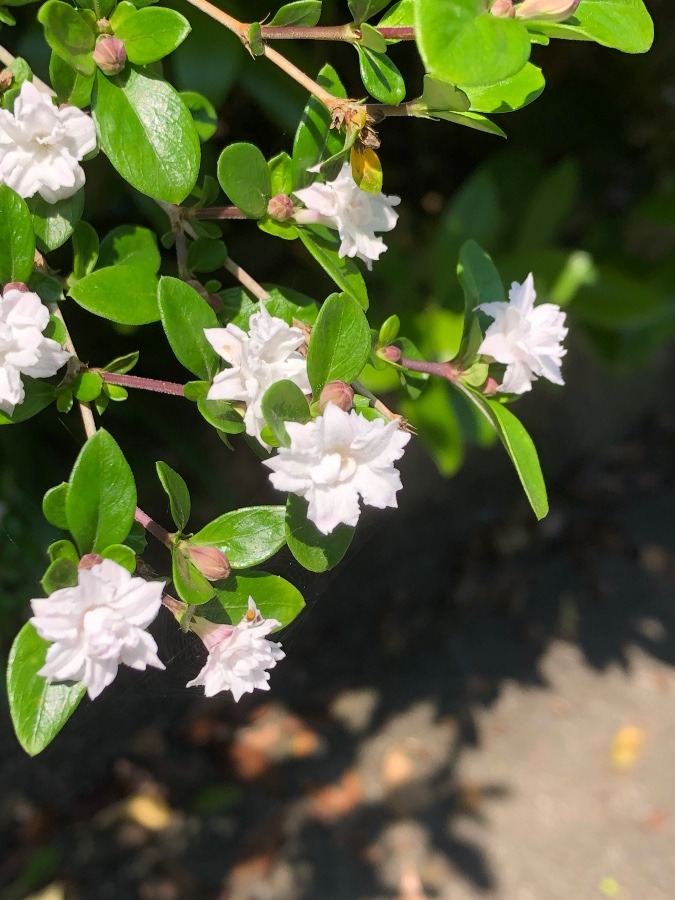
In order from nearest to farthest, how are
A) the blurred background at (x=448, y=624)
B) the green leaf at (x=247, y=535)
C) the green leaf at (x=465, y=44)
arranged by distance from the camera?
1. the green leaf at (x=465, y=44)
2. the green leaf at (x=247, y=535)
3. the blurred background at (x=448, y=624)

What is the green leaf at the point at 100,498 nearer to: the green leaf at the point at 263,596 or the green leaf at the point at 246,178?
the green leaf at the point at 263,596

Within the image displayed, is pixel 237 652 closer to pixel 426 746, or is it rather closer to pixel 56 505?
pixel 56 505

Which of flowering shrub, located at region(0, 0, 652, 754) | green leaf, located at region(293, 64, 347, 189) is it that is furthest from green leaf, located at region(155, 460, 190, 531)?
green leaf, located at region(293, 64, 347, 189)

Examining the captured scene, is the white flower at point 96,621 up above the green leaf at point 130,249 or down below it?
below

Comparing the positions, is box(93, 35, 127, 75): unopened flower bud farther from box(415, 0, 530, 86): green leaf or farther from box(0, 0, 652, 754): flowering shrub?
box(415, 0, 530, 86): green leaf

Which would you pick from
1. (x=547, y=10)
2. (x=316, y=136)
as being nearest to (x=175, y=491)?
(x=316, y=136)

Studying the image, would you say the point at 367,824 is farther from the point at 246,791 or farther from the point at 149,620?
the point at 149,620

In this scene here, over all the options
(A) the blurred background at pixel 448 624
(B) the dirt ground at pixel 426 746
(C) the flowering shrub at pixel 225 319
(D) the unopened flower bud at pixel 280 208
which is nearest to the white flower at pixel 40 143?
(C) the flowering shrub at pixel 225 319
